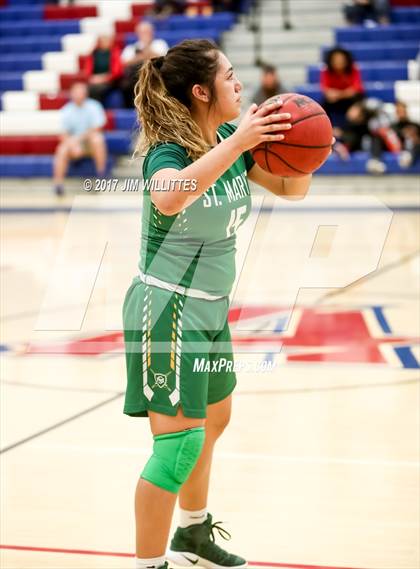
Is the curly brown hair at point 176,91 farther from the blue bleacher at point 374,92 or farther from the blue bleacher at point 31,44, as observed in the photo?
the blue bleacher at point 31,44

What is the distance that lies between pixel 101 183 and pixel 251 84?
12.5 meters

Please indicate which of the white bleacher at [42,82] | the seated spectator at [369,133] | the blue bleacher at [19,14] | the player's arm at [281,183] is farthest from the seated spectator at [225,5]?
the player's arm at [281,183]

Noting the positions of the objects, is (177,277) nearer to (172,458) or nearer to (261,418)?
(172,458)

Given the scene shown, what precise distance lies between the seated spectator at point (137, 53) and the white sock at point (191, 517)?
12.2m

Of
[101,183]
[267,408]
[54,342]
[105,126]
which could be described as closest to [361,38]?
[105,126]

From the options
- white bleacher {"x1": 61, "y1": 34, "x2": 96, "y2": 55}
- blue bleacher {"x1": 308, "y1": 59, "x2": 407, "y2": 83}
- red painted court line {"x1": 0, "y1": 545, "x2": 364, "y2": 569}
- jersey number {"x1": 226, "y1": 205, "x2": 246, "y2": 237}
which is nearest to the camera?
jersey number {"x1": 226, "y1": 205, "x2": 246, "y2": 237}

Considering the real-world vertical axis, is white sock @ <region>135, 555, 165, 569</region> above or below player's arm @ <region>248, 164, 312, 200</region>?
below

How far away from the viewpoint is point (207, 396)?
123 inches

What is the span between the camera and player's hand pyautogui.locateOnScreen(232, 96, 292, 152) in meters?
2.76

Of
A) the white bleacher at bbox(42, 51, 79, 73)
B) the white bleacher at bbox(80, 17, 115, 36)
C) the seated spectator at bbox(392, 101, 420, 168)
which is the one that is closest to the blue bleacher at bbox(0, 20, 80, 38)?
the white bleacher at bbox(80, 17, 115, 36)

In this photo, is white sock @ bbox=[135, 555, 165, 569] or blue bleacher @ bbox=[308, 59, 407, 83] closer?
white sock @ bbox=[135, 555, 165, 569]

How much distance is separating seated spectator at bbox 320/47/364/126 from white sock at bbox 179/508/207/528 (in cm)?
1116

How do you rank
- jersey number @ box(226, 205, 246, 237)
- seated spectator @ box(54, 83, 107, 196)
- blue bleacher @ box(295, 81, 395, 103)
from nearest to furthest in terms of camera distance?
jersey number @ box(226, 205, 246, 237) → seated spectator @ box(54, 83, 107, 196) → blue bleacher @ box(295, 81, 395, 103)

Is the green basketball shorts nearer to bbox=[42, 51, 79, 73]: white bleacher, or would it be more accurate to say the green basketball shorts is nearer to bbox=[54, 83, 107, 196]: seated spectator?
bbox=[54, 83, 107, 196]: seated spectator
